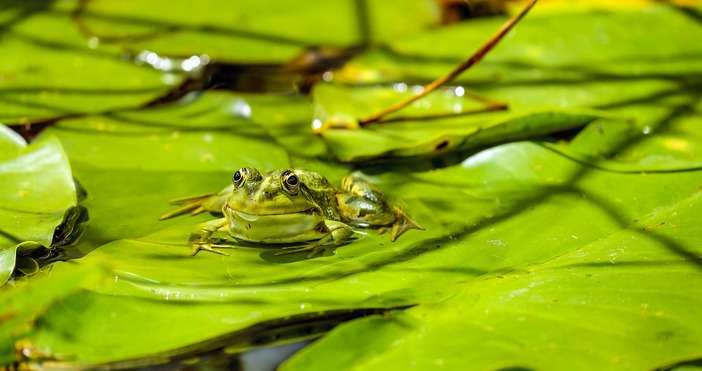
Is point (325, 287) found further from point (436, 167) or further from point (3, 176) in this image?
point (3, 176)

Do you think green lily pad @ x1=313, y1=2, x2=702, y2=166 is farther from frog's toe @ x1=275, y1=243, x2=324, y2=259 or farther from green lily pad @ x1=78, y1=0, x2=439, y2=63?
frog's toe @ x1=275, y1=243, x2=324, y2=259

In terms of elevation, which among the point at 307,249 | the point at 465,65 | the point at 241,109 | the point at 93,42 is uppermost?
the point at 465,65

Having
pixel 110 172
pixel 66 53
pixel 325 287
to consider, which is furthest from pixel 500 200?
pixel 66 53

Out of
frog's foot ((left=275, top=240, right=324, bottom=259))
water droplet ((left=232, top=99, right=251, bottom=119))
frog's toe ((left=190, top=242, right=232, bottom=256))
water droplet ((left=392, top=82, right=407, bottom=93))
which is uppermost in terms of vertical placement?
water droplet ((left=392, top=82, right=407, bottom=93))

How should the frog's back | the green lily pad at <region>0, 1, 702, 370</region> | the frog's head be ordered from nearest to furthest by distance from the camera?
the green lily pad at <region>0, 1, 702, 370</region> < the frog's head < the frog's back

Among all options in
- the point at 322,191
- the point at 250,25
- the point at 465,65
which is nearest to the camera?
Result: the point at 322,191

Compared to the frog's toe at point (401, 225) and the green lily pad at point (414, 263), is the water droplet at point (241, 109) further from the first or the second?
the frog's toe at point (401, 225)

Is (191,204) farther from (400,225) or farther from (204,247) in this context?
(400,225)

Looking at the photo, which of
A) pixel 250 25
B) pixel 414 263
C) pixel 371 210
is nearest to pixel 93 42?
pixel 250 25

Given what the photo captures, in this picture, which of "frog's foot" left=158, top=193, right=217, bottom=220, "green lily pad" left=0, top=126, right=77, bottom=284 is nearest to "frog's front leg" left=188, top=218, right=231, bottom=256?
"frog's foot" left=158, top=193, right=217, bottom=220
